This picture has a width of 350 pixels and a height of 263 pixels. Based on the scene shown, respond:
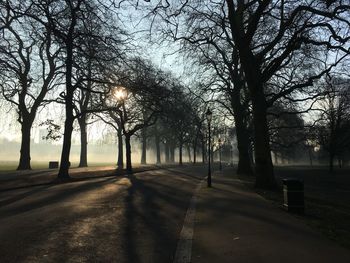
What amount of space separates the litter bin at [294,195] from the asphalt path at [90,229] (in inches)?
134

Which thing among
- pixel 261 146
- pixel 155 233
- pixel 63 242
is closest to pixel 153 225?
pixel 155 233

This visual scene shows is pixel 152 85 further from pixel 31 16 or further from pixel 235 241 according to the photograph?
pixel 235 241

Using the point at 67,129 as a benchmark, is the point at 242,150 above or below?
below

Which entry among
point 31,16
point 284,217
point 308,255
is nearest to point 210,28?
point 31,16

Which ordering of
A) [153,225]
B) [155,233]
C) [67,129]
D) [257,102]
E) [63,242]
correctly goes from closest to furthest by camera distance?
[63,242], [155,233], [153,225], [257,102], [67,129]

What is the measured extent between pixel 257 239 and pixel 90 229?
3983 millimetres

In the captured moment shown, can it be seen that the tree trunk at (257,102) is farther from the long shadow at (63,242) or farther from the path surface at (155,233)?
the long shadow at (63,242)

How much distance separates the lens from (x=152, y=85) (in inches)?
1215

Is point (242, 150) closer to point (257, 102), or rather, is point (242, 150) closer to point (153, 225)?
point (257, 102)

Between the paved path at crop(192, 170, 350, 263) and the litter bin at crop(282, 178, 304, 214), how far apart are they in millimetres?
432

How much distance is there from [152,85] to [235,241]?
22.4 meters

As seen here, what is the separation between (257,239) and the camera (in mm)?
9438

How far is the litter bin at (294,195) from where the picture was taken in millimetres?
14008

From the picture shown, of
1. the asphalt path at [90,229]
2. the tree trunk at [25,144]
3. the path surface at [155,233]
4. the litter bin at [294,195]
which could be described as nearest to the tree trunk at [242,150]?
the tree trunk at [25,144]
